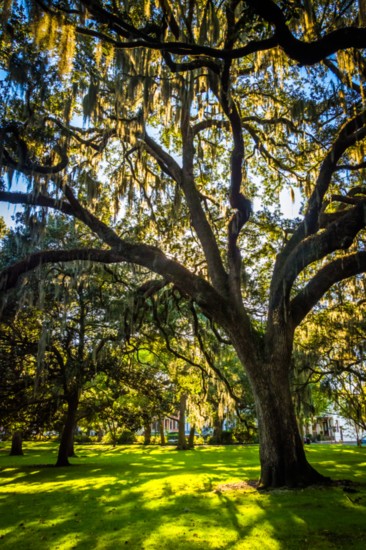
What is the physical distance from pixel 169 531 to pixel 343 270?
18.7ft

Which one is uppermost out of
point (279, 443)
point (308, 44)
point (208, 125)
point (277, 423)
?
point (208, 125)

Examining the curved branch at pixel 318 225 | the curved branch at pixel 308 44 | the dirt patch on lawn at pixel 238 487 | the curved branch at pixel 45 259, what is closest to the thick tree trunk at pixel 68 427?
the dirt patch on lawn at pixel 238 487

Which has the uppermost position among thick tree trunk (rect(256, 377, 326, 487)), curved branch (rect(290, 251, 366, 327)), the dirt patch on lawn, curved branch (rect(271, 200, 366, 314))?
curved branch (rect(271, 200, 366, 314))

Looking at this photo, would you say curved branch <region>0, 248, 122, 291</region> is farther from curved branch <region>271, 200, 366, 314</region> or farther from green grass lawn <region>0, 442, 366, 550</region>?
green grass lawn <region>0, 442, 366, 550</region>

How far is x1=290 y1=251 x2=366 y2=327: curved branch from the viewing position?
754 centimetres

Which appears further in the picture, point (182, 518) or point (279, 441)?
point (279, 441)

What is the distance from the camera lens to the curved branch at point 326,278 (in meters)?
7.54

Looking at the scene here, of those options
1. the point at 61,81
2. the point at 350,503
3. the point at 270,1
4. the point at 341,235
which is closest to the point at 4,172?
the point at 61,81

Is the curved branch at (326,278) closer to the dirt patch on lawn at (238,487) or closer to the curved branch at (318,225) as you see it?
the curved branch at (318,225)

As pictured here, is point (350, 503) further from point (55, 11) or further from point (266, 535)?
point (55, 11)

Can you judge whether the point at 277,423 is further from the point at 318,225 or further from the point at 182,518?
the point at 318,225

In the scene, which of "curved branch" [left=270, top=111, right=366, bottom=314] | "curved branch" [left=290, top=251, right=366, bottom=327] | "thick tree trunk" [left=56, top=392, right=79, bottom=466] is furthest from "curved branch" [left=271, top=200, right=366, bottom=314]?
"thick tree trunk" [left=56, top=392, right=79, bottom=466]

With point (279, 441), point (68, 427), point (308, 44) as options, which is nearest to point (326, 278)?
point (279, 441)

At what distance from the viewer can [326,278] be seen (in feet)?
26.1
